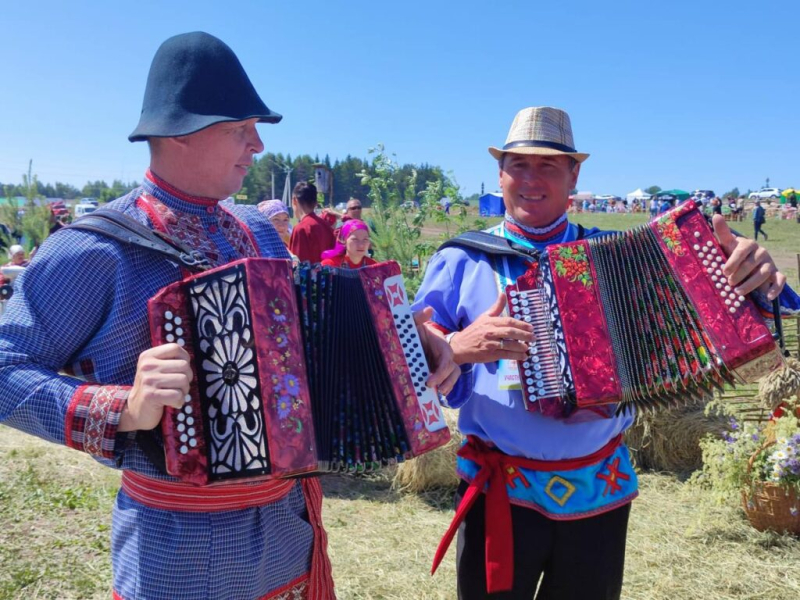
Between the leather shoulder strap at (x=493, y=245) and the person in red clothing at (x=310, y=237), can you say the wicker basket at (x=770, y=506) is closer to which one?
the leather shoulder strap at (x=493, y=245)

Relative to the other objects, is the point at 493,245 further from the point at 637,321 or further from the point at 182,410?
the point at 182,410

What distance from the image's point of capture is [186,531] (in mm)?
1574

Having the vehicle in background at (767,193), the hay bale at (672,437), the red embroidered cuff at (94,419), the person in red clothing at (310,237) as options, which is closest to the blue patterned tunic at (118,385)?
the red embroidered cuff at (94,419)

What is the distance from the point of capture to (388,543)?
4.04 metres

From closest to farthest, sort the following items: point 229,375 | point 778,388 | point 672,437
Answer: point 229,375
point 778,388
point 672,437

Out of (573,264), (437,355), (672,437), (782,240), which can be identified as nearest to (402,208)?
(672,437)

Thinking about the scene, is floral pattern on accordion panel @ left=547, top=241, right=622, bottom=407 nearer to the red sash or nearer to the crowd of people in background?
the red sash

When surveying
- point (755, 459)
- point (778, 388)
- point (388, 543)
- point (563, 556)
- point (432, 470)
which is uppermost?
point (778, 388)

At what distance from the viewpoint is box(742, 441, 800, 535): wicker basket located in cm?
385

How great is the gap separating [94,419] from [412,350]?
2.61 ft

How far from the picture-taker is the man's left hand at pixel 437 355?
5.91 feet

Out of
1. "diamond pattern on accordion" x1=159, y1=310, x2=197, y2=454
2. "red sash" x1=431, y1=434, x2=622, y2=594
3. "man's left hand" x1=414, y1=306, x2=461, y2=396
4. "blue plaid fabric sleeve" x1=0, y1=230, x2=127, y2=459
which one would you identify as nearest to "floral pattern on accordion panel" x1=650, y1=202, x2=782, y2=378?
"red sash" x1=431, y1=434, x2=622, y2=594

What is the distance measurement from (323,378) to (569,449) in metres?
0.99

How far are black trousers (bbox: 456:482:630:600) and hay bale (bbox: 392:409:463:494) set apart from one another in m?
2.42
